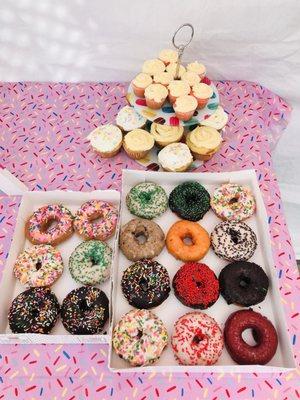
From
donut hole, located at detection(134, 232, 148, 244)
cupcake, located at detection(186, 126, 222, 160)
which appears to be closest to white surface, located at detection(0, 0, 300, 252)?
cupcake, located at detection(186, 126, 222, 160)

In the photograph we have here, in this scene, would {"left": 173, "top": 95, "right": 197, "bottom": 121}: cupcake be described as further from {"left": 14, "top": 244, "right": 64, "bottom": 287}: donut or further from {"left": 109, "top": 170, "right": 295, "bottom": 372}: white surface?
{"left": 14, "top": 244, "right": 64, "bottom": 287}: donut

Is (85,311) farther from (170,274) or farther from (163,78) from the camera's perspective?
(163,78)

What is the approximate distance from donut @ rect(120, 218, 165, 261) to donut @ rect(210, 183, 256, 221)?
0.24 metres

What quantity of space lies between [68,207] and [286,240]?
83cm

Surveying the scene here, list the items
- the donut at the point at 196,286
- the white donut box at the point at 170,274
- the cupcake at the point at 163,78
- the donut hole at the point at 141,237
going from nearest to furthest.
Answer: the white donut box at the point at 170,274 → the donut at the point at 196,286 → the donut hole at the point at 141,237 → the cupcake at the point at 163,78

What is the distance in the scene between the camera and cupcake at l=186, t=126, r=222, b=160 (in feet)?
5.10

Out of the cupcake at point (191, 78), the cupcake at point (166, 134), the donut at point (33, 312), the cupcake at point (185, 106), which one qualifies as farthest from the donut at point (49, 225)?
the cupcake at point (191, 78)

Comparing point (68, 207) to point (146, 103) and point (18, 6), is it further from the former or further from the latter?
point (18, 6)

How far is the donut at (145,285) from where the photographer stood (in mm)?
1305

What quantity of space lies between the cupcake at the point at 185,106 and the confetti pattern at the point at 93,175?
27 cm

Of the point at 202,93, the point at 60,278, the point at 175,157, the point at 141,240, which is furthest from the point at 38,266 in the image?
the point at 202,93

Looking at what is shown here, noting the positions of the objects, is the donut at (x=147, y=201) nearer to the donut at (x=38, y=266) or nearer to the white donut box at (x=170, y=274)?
the white donut box at (x=170, y=274)

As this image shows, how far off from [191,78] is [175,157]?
12.3 inches

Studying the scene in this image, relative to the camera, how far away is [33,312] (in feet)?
4.18
